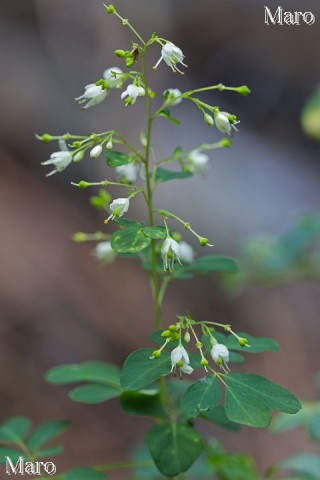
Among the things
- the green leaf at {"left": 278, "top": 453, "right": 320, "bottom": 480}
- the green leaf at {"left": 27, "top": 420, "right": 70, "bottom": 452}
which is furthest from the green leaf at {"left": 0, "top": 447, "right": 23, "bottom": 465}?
the green leaf at {"left": 278, "top": 453, "right": 320, "bottom": 480}

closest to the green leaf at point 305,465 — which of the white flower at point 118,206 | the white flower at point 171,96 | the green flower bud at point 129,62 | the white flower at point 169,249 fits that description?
the white flower at point 169,249

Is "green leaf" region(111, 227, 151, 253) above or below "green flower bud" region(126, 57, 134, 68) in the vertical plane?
below

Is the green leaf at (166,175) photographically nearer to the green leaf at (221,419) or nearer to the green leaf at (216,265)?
the green leaf at (216,265)

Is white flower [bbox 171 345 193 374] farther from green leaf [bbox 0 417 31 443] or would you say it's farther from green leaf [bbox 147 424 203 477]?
green leaf [bbox 0 417 31 443]

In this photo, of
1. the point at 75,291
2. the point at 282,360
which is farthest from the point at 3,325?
the point at 282,360

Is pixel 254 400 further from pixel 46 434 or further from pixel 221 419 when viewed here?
pixel 46 434

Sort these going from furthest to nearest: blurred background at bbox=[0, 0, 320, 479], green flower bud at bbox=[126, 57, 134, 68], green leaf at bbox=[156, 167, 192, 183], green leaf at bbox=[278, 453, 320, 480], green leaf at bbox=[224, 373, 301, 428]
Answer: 1. blurred background at bbox=[0, 0, 320, 479]
2. green leaf at bbox=[278, 453, 320, 480]
3. green leaf at bbox=[156, 167, 192, 183]
4. green flower bud at bbox=[126, 57, 134, 68]
5. green leaf at bbox=[224, 373, 301, 428]

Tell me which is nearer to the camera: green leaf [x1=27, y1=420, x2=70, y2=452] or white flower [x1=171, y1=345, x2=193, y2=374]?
white flower [x1=171, y1=345, x2=193, y2=374]
